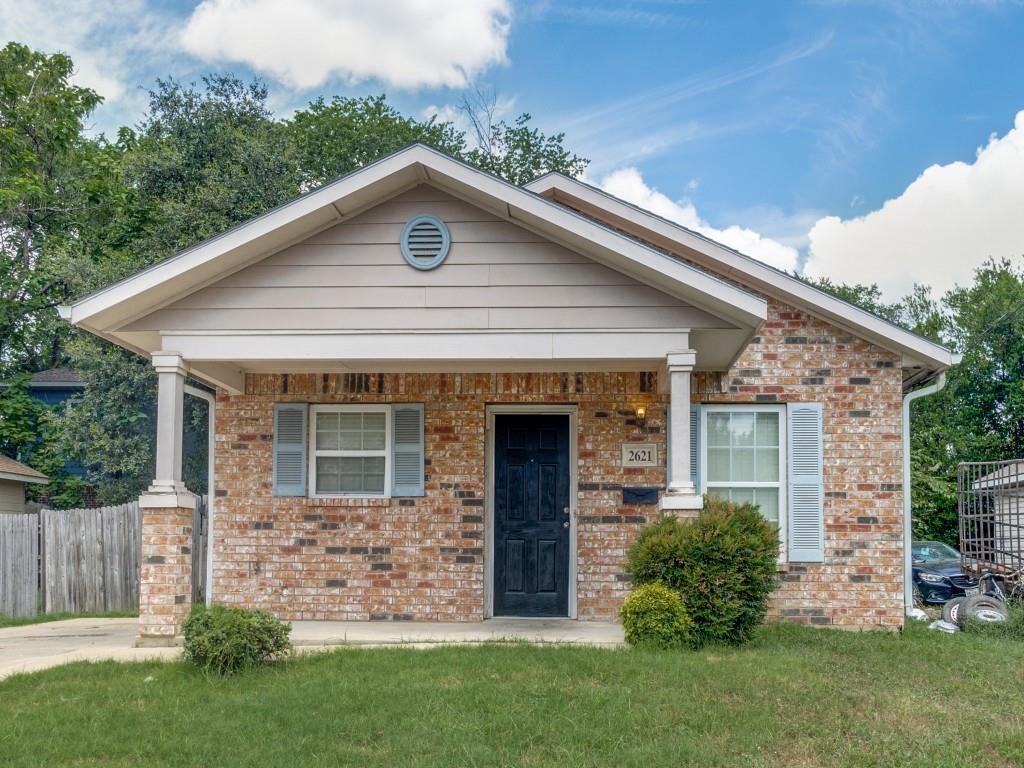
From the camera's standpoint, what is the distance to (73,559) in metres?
13.2

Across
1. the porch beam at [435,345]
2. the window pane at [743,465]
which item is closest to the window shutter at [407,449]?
the porch beam at [435,345]

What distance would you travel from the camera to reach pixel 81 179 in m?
22.1

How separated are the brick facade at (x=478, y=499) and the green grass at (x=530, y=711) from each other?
2244 millimetres

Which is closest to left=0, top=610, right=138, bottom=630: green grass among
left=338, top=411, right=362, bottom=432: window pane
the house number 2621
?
left=338, top=411, right=362, bottom=432: window pane

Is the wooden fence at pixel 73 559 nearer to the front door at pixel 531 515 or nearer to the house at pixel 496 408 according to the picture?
the house at pixel 496 408

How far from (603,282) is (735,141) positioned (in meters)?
10.9

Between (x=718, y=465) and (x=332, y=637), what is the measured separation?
4.16 metres

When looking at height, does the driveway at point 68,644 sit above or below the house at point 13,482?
below

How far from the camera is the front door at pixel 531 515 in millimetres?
9992

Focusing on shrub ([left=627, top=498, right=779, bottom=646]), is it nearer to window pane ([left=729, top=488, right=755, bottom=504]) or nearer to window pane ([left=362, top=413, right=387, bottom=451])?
window pane ([left=729, top=488, right=755, bottom=504])

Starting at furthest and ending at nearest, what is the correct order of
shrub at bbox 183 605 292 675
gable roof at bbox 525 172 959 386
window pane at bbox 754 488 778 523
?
1. window pane at bbox 754 488 778 523
2. gable roof at bbox 525 172 959 386
3. shrub at bbox 183 605 292 675

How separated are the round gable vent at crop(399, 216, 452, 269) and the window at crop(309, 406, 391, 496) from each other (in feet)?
7.43

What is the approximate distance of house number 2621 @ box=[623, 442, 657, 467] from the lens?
9852mm

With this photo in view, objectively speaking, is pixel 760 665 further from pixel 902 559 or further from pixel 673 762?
pixel 902 559
